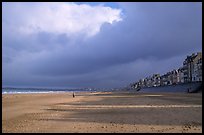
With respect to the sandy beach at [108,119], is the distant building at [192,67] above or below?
above

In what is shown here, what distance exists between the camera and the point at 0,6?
20.5 feet

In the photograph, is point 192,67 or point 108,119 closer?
point 108,119

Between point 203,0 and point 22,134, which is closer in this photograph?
point 203,0

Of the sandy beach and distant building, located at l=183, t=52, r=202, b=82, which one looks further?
distant building, located at l=183, t=52, r=202, b=82

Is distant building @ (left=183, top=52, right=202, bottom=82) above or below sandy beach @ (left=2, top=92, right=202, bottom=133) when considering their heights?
above

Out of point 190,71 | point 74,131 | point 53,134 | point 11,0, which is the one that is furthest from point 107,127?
point 190,71

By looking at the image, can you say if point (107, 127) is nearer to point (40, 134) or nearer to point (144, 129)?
point (144, 129)

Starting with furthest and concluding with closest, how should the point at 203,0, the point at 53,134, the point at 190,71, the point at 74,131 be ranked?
the point at 190,71 < the point at 74,131 < the point at 53,134 < the point at 203,0

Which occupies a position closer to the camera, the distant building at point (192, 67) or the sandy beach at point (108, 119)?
the sandy beach at point (108, 119)

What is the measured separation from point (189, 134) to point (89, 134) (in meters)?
3.50

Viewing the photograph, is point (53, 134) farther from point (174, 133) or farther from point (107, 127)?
point (174, 133)

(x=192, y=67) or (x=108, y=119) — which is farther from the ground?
(x=192, y=67)

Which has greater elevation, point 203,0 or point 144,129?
point 203,0

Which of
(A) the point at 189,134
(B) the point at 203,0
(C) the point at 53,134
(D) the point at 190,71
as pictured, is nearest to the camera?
(B) the point at 203,0
